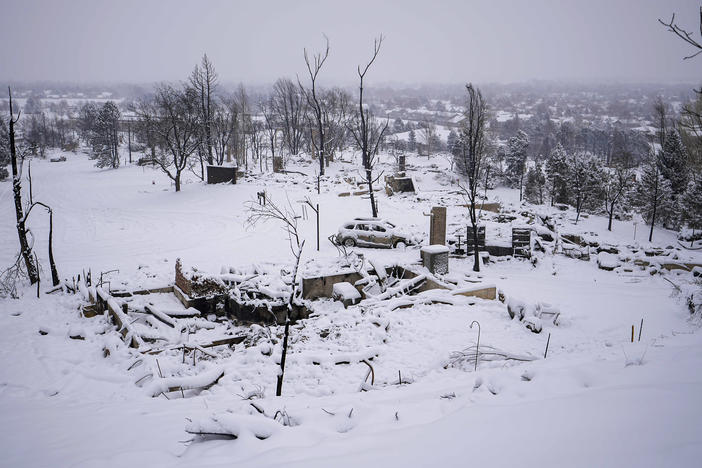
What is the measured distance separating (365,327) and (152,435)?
5.79 m

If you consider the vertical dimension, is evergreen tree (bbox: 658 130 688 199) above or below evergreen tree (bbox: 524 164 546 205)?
above

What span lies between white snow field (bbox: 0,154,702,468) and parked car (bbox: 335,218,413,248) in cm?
85

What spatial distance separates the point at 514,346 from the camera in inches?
361

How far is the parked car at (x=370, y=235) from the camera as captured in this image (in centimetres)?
1967

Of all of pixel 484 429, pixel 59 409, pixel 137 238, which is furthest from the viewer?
pixel 137 238

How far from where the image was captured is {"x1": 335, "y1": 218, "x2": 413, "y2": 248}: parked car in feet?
64.5

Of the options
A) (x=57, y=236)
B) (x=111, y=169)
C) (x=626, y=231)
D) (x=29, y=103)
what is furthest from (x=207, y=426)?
(x=29, y=103)

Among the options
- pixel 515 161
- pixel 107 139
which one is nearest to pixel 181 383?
pixel 107 139

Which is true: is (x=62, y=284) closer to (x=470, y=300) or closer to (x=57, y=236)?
(x=57, y=236)

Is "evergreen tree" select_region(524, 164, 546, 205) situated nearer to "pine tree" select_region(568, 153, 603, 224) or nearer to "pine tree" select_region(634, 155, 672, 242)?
"pine tree" select_region(568, 153, 603, 224)

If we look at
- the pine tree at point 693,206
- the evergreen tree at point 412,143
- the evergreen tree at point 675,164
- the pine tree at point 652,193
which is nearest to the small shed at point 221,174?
the pine tree at point 652,193

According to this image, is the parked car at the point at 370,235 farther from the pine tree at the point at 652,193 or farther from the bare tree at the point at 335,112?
the bare tree at the point at 335,112

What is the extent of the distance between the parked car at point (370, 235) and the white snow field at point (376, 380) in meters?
0.85

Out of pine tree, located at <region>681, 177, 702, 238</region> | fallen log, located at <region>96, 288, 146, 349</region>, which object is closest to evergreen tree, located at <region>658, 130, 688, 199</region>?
pine tree, located at <region>681, 177, 702, 238</region>
